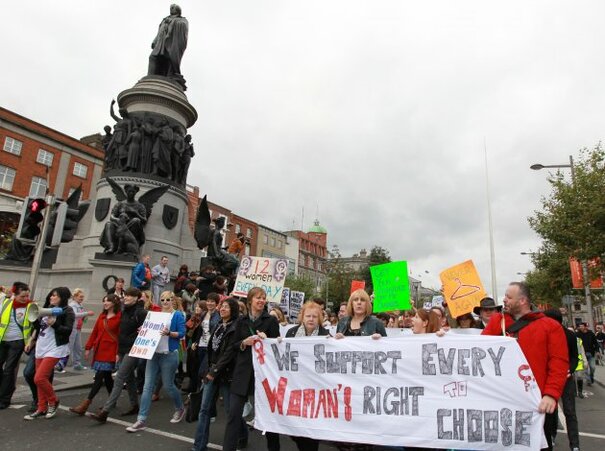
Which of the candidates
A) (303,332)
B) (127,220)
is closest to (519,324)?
(303,332)

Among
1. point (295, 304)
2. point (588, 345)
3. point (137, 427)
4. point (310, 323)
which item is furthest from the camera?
point (295, 304)

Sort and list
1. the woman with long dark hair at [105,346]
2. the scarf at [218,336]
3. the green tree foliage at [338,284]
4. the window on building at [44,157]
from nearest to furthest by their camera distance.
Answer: the scarf at [218,336] < the woman with long dark hair at [105,346] < the window on building at [44,157] < the green tree foliage at [338,284]

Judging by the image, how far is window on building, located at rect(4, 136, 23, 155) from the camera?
Answer: 4458 cm

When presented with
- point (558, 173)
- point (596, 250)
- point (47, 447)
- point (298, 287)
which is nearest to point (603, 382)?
point (596, 250)

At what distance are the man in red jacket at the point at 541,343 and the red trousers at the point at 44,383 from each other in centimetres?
621

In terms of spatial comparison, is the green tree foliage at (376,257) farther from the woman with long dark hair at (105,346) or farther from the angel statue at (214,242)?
the woman with long dark hair at (105,346)

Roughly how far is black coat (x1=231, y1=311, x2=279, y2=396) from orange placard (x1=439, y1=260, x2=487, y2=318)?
4506 mm

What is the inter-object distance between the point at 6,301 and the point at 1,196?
43634mm

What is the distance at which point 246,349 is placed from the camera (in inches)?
201

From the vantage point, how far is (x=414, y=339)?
4664 millimetres

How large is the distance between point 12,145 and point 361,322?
51263 millimetres

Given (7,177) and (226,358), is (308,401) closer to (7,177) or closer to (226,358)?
(226,358)

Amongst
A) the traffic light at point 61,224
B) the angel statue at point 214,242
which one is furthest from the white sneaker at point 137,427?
the angel statue at point 214,242

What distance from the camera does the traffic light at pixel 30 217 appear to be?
7523 millimetres
